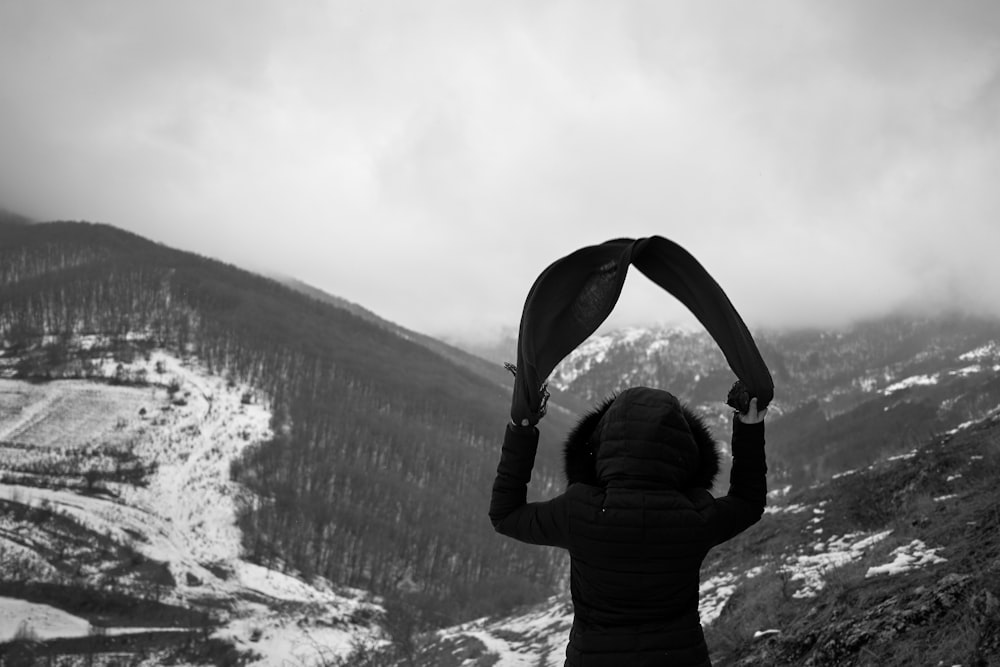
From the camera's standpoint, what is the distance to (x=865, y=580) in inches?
315

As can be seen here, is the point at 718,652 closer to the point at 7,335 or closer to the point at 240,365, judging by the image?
the point at 240,365

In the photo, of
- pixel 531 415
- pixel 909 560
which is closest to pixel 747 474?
pixel 531 415

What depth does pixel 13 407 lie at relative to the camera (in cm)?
15650

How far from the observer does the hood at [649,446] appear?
3236 mm

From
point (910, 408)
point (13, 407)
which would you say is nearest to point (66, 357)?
point (13, 407)

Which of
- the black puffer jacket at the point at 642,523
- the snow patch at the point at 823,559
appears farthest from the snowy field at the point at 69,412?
the black puffer jacket at the point at 642,523

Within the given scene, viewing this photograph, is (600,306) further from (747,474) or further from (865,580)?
(865,580)

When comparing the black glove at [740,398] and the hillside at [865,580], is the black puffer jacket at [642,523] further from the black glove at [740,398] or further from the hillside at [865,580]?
the hillside at [865,580]

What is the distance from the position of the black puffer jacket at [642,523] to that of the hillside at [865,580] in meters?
3.23

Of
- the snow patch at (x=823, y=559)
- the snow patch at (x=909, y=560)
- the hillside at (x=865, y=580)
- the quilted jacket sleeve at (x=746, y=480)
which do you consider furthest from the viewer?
the snow patch at (x=823, y=559)

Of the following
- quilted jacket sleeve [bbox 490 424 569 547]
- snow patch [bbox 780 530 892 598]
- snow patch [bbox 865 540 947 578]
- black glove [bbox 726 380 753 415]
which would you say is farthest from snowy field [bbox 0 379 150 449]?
black glove [bbox 726 380 753 415]

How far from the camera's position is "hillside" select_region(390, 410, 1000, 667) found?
5.75m

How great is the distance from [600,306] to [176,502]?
151678mm

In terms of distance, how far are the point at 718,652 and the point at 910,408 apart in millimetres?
212624
